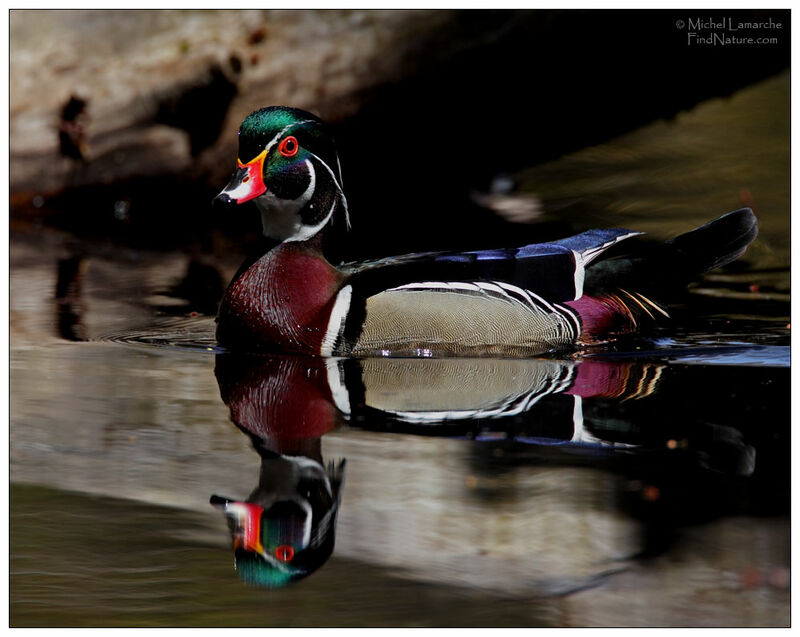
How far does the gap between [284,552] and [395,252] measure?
4209 mm

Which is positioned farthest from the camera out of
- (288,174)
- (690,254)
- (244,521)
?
(690,254)

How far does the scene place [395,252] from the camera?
7.72 metres

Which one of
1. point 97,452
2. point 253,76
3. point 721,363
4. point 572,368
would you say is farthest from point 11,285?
point 721,363

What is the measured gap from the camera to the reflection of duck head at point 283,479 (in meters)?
3.64

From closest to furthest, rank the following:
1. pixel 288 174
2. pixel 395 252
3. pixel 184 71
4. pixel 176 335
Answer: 1. pixel 288 174
2. pixel 176 335
3. pixel 395 252
4. pixel 184 71

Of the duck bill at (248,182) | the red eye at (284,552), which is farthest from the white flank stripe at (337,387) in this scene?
the red eye at (284,552)

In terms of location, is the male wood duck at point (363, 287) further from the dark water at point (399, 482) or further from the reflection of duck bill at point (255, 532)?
the reflection of duck bill at point (255, 532)

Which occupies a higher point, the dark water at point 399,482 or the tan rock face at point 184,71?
the tan rock face at point 184,71

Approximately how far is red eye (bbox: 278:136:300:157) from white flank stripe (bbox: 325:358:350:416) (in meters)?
0.94

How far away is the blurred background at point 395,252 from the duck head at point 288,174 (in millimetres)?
778

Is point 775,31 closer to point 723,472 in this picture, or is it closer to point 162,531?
point 723,472

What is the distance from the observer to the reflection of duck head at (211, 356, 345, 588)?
3.64 metres

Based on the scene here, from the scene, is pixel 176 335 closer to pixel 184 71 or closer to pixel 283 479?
pixel 283 479

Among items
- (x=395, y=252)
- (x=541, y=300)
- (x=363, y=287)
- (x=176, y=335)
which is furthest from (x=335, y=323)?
(x=395, y=252)
